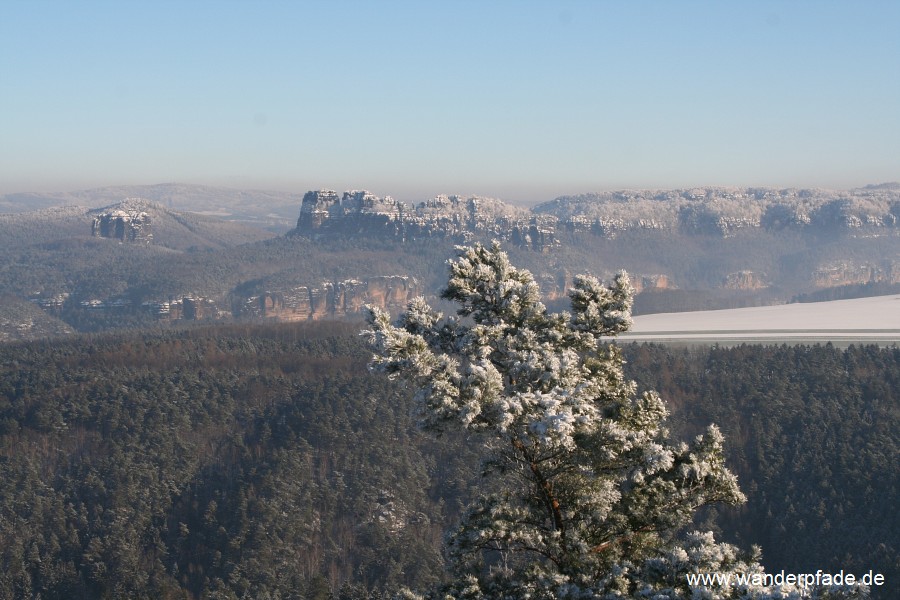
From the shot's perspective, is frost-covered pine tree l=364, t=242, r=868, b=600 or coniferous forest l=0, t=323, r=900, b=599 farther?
coniferous forest l=0, t=323, r=900, b=599

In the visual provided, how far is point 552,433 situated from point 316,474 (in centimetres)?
13612

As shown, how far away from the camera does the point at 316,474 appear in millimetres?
155500

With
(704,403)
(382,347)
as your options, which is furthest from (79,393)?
(382,347)

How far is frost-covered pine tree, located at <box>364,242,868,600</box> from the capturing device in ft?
83.5

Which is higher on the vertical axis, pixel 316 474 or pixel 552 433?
pixel 552 433

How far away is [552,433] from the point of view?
78.0ft

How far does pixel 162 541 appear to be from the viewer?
13425 cm

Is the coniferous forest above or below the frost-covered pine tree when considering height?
below

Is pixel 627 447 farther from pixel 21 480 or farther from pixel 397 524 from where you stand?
pixel 21 480

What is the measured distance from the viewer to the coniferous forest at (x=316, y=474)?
12100 centimetres

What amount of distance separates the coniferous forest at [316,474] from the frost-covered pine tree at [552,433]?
7524cm

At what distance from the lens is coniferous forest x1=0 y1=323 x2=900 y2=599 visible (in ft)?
397

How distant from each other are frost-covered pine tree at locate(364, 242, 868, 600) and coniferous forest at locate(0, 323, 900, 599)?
75241 millimetres

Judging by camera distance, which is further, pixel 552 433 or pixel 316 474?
pixel 316 474
